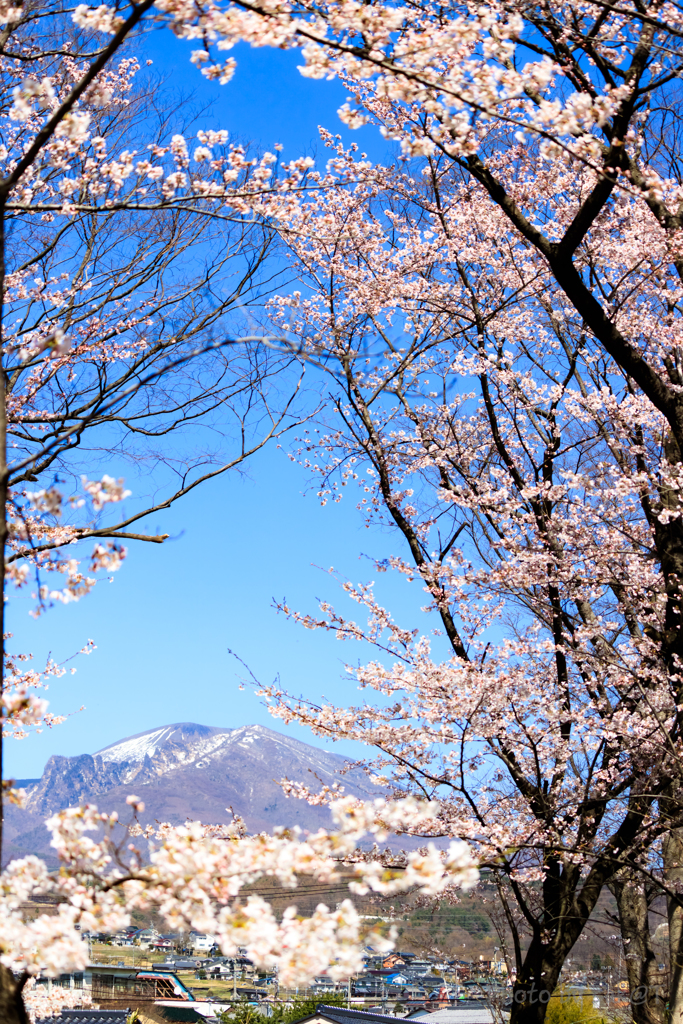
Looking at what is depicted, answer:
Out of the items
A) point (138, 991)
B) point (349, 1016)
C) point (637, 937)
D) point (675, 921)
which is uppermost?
point (675, 921)

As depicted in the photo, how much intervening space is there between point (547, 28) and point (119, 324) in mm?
4468

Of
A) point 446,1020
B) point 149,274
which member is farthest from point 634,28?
point 446,1020

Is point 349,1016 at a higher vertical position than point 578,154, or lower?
lower

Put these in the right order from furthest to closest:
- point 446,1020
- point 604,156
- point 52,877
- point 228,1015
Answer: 1. point 446,1020
2. point 228,1015
3. point 604,156
4. point 52,877

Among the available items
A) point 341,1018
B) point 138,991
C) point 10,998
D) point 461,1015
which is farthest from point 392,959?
point 10,998

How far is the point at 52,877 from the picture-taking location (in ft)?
7.69

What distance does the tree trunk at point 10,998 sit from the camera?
2.52 metres

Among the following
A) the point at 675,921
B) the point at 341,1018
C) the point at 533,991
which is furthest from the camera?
the point at 341,1018

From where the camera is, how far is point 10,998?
254 cm

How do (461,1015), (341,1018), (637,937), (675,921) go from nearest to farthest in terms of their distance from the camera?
(675,921), (637,937), (341,1018), (461,1015)

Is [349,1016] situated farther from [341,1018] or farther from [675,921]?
[675,921]

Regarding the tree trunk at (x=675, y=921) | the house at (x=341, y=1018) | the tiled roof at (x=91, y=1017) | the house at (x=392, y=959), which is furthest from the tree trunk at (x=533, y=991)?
the house at (x=392, y=959)

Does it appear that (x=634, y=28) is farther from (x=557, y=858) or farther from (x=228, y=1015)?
(x=228, y=1015)

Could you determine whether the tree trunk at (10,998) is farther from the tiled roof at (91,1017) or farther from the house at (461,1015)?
the house at (461,1015)
